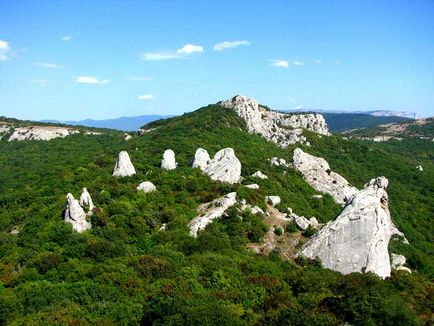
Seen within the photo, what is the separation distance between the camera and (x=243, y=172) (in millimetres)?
69250

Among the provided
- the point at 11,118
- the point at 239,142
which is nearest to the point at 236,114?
the point at 239,142

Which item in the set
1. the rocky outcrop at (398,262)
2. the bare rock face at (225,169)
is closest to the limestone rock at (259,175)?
the bare rock face at (225,169)

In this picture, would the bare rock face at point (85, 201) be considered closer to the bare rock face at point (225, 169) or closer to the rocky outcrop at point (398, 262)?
the bare rock face at point (225, 169)

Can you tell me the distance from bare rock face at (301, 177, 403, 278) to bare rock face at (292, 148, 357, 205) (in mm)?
35149

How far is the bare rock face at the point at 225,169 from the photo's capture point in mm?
62094

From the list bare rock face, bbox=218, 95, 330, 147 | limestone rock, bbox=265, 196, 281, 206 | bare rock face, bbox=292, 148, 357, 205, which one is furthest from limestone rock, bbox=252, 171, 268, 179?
bare rock face, bbox=218, 95, 330, 147

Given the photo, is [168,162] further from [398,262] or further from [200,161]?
[398,262]

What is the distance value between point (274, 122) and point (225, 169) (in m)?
62.8

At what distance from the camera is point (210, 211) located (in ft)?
169

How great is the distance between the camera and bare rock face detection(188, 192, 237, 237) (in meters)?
47.9

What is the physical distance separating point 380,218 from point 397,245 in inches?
700

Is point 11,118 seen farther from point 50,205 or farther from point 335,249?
point 335,249

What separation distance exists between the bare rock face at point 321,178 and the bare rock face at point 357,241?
115 ft

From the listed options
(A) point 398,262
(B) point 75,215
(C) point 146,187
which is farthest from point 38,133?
(A) point 398,262
